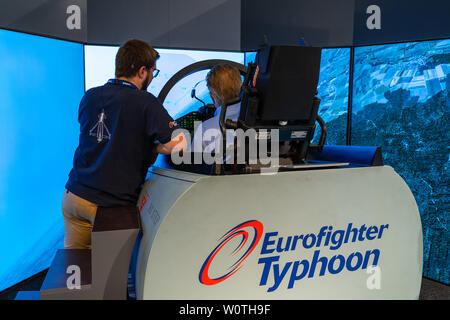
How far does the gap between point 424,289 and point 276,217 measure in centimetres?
221

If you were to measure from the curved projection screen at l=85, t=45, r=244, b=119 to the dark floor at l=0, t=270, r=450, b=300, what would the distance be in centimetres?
175

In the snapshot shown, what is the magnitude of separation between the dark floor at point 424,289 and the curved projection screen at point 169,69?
5.75 ft

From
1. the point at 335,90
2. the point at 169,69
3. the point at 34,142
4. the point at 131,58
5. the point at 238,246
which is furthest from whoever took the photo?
the point at 169,69

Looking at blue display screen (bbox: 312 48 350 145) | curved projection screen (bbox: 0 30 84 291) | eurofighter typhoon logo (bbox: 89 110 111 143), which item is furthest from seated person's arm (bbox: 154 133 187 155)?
blue display screen (bbox: 312 48 350 145)

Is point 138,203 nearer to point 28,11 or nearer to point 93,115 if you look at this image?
point 93,115

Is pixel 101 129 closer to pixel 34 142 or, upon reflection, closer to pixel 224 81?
pixel 224 81

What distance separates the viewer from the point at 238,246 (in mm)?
1098

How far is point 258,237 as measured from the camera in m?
1.12

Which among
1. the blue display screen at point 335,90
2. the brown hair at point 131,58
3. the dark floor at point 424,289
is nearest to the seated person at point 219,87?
the brown hair at point 131,58

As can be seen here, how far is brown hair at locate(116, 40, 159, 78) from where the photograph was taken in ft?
4.97

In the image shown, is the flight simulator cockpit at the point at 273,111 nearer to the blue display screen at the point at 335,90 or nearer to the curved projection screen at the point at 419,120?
the curved projection screen at the point at 419,120

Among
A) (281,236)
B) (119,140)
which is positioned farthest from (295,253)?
(119,140)

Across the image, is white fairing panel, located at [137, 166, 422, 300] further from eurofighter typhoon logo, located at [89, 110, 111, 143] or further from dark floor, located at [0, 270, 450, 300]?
dark floor, located at [0, 270, 450, 300]

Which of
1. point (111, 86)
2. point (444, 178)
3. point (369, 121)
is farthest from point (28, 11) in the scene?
point (444, 178)
